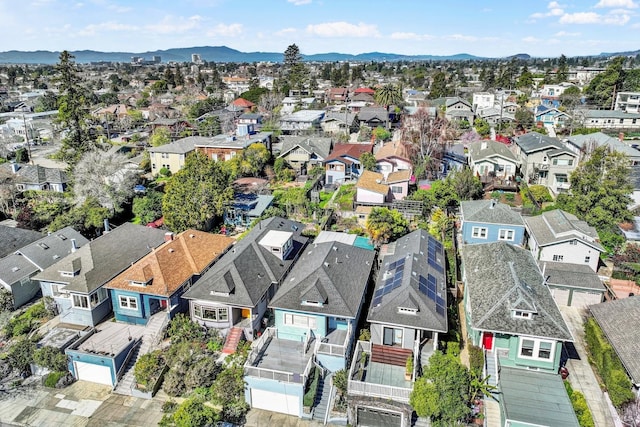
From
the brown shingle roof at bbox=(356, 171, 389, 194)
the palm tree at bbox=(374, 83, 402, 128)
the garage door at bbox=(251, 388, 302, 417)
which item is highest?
the palm tree at bbox=(374, 83, 402, 128)

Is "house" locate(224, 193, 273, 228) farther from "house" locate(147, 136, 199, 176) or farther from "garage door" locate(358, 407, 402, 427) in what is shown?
"garage door" locate(358, 407, 402, 427)

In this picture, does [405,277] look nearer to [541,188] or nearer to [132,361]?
[132,361]

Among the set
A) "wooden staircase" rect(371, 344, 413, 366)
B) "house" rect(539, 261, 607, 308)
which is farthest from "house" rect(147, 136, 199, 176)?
"house" rect(539, 261, 607, 308)

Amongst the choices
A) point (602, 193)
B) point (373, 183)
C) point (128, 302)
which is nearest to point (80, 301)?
point (128, 302)

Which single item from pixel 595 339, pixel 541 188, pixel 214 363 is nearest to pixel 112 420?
pixel 214 363

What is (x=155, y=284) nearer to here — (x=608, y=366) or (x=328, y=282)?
(x=328, y=282)

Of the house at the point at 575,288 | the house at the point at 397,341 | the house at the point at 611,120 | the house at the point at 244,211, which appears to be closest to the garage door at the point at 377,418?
the house at the point at 397,341
